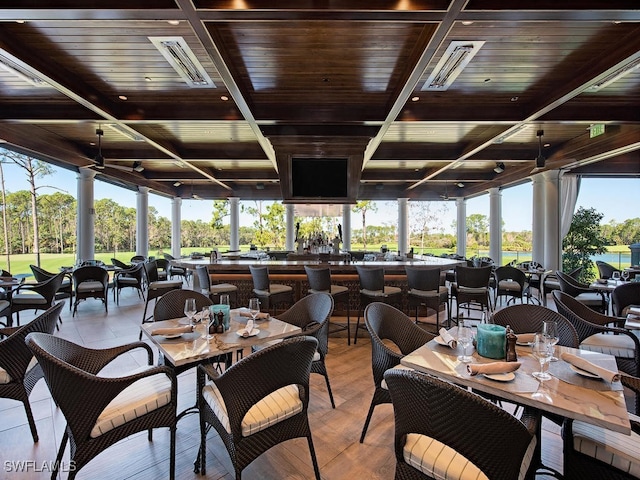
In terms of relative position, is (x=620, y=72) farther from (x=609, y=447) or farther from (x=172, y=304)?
(x=172, y=304)

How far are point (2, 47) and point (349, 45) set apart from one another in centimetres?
348

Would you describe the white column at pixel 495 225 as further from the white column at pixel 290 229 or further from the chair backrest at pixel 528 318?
the chair backrest at pixel 528 318

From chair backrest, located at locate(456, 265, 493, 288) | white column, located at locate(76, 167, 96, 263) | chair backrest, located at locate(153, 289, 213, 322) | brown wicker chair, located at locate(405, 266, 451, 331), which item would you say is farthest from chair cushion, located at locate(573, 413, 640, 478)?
white column, located at locate(76, 167, 96, 263)

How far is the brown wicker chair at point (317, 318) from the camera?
252 centimetres

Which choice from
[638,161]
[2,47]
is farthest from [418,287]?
[638,161]

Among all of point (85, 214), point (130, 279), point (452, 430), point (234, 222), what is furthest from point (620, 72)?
point (234, 222)

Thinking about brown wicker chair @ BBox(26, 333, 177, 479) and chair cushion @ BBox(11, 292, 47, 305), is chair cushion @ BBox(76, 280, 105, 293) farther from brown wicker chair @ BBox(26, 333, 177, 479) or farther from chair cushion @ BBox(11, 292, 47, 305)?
brown wicker chair @ BBox(26, 333, 177, 479)

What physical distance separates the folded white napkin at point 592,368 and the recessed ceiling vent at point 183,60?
13.5 ft

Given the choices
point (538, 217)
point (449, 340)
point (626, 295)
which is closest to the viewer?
point (449, 340)

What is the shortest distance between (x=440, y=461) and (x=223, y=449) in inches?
60.5

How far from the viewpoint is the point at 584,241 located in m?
8.05

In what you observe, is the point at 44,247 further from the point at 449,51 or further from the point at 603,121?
the point at 603,121

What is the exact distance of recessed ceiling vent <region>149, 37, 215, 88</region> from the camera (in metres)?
3.09

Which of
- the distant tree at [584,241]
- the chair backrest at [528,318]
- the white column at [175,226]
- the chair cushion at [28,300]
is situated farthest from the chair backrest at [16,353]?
the distant tree at [584,241]
